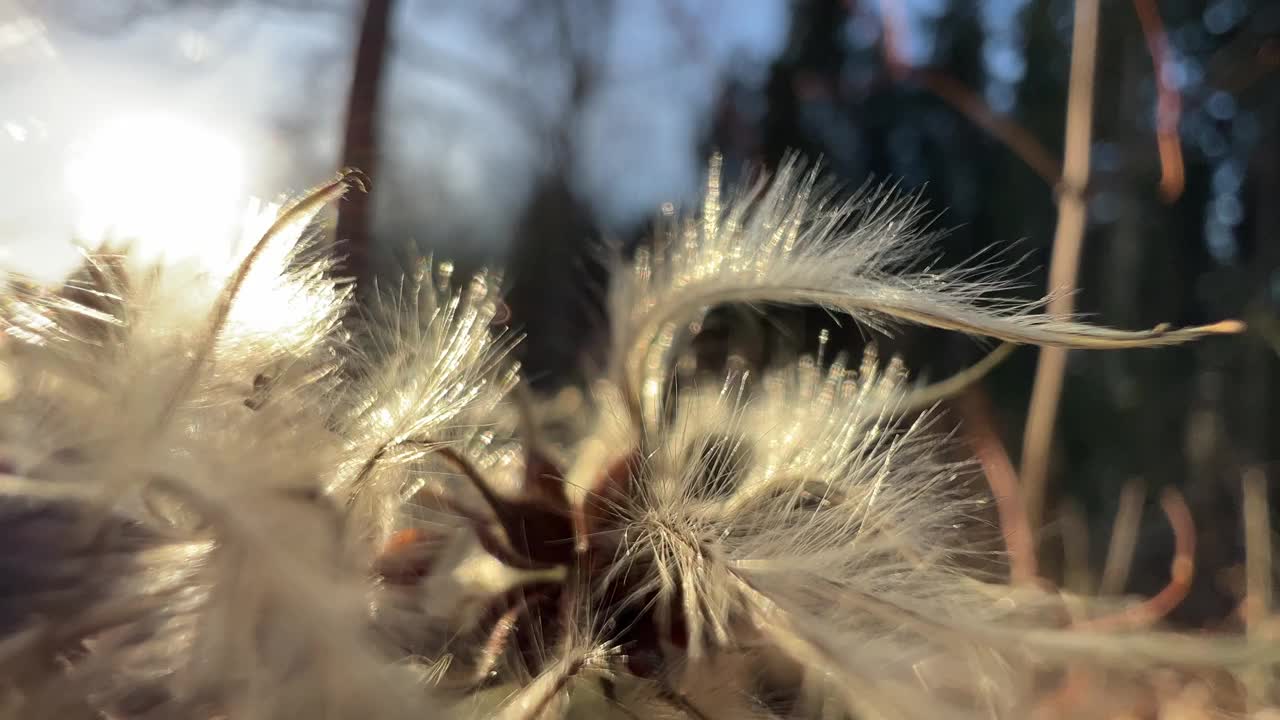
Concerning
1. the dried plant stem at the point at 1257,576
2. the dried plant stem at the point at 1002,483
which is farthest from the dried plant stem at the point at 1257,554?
the dried plant stem at the point at 1002,483

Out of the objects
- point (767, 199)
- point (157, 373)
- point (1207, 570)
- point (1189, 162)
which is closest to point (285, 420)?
point (157, 373)

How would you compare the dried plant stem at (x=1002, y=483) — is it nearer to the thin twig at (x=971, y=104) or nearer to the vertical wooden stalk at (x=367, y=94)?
the thin twig at (x=971, y=104)

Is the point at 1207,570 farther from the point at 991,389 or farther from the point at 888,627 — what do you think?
the point at 888,627

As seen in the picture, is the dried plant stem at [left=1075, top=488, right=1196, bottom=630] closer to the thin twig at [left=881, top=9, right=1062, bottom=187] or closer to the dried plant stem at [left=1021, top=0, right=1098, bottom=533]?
the dried plant stem at [left=1021, top=0, right=1098, bottom=533]

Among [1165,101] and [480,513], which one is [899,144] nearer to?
[1165,101]

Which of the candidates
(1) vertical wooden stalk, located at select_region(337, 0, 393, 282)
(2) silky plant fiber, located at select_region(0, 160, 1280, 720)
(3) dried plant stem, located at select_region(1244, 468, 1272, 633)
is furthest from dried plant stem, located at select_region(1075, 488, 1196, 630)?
(1) vertical wooden stalk, located at select_region(337, 0, 393, 282)

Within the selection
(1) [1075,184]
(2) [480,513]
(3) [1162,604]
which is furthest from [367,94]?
(3) [1162,604]

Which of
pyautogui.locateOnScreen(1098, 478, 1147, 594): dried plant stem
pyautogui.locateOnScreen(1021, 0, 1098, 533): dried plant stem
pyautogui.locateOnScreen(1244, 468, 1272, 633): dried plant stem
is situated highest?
pyautogui.locateOnScreen(1021, 0, 1098, 533): dried plant stem
